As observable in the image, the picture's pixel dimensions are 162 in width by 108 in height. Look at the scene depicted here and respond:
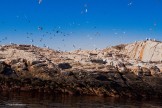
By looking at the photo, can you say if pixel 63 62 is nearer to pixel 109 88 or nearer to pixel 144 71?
pixel 109 88

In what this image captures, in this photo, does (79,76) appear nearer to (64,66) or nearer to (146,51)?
(64,66)

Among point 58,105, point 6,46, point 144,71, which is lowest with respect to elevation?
point 58,105

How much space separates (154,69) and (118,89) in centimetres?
829

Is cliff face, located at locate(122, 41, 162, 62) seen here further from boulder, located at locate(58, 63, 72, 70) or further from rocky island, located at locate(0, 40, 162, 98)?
boulder, located at locate(58, 63, 72, 70)

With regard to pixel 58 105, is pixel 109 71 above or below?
above

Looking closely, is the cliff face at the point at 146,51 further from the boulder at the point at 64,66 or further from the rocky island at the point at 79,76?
the boulder at the point at 64,66

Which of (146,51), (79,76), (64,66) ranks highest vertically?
(146,51)

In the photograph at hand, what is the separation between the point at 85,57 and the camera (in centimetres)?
8031

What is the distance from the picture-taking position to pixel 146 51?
301 ft

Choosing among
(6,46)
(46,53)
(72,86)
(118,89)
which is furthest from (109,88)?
(6,46)

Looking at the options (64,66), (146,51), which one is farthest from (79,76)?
(146,51)

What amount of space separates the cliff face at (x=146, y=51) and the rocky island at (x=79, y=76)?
33.5 ft

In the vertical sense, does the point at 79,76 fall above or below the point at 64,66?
below

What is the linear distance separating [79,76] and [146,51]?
82.6 ft
